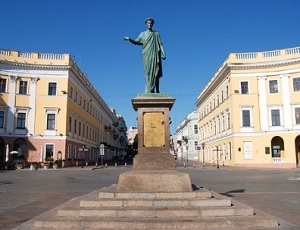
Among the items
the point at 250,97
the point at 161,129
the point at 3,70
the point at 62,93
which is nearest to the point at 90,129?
the point at 62,93

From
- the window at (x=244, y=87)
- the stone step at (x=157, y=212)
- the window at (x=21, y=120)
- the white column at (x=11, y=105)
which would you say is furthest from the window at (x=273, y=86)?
the stone step at (x=157, y=212)

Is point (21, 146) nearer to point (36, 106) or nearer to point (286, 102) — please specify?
point (36, 106)

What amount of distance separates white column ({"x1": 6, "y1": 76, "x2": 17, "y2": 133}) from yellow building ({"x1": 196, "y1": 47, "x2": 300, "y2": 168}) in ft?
82.8

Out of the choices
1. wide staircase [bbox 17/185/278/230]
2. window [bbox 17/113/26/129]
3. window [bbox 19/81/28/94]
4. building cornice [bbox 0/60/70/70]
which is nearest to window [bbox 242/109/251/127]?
building cornice [bbox 0/60/70/70]

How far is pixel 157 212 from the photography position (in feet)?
21.9

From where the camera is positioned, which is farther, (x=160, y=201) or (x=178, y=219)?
(x=160, y=201)

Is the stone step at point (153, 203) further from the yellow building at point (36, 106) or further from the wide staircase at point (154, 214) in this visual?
the yellow building at point (36, 106)

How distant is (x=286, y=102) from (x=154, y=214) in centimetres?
3539

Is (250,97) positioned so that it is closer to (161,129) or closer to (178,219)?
(161,129)

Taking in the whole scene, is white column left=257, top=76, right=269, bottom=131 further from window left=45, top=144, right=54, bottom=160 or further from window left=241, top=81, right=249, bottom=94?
window left=45, top=144, right=54, bottom=160

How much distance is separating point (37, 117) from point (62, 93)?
4.15 m

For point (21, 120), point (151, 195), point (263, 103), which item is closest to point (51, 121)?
point (21, 120)

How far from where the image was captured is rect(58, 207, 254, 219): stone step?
668 cm

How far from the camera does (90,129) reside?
5516 cm
